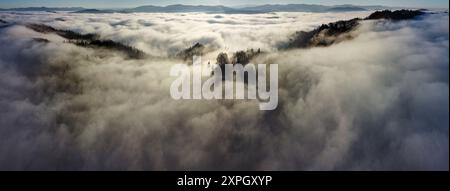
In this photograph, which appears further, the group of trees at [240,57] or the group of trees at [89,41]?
the group of trees at [89,41]

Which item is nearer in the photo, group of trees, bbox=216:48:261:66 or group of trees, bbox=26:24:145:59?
group of trees, bbox=216:48:261:66

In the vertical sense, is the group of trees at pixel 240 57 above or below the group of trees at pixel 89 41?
below

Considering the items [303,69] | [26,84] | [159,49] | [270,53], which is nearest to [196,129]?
[303,69]

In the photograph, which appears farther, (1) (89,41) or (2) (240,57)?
(1) (89,41)

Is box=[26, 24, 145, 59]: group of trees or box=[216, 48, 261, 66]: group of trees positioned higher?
box=[26, 24, 145, 59]: group of trees

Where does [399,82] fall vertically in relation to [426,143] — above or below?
above

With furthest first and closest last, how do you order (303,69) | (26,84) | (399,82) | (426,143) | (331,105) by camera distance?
(26,84)
(303,69)
(331,105)
(399,82)
(426,143)

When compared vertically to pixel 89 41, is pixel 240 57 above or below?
below
